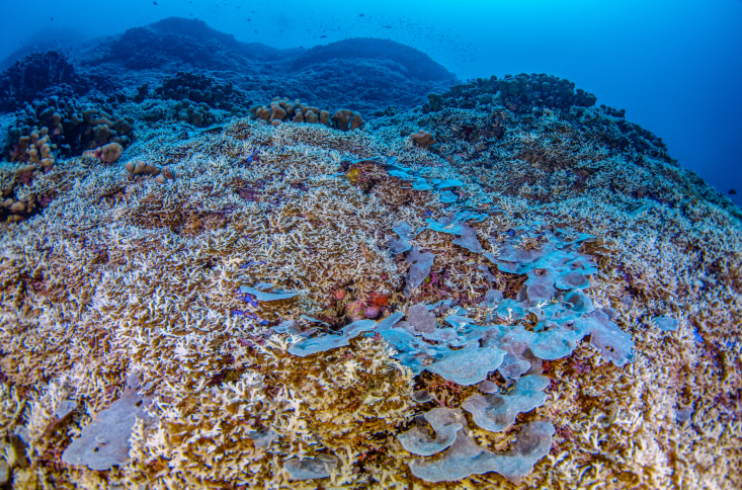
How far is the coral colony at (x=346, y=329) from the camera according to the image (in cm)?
174

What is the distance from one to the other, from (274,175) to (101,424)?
3068 mm

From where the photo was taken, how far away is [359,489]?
→ 1650 mm

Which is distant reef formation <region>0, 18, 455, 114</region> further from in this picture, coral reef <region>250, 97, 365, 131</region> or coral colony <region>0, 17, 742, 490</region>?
coral colony <region>0, 17, 742, 490</region>

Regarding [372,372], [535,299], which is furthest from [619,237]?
[372,372]

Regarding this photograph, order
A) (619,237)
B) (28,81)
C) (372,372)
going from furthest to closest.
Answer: (28,81) < (619,237) < (372,372)

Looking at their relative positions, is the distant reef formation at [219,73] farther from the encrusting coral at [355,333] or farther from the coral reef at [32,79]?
the encrusting coral at [355,333]

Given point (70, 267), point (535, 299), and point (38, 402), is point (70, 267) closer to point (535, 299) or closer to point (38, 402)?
point (38, 402)

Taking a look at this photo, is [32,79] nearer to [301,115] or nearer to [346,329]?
[301,115]

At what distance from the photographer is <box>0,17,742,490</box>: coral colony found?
1.74m

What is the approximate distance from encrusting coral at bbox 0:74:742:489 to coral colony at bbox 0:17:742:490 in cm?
2

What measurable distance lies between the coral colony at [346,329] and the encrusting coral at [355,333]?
2 cm

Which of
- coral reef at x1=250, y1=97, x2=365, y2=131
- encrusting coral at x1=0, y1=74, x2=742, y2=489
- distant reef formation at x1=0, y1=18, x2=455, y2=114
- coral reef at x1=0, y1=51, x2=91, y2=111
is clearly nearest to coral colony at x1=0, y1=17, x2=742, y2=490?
encrusting coral at x1=0, y1=74, x2=742, y2=489

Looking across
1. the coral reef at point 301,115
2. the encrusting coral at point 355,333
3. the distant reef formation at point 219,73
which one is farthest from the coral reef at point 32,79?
the encrusting coral at point 355,333

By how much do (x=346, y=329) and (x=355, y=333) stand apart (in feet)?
0.50
